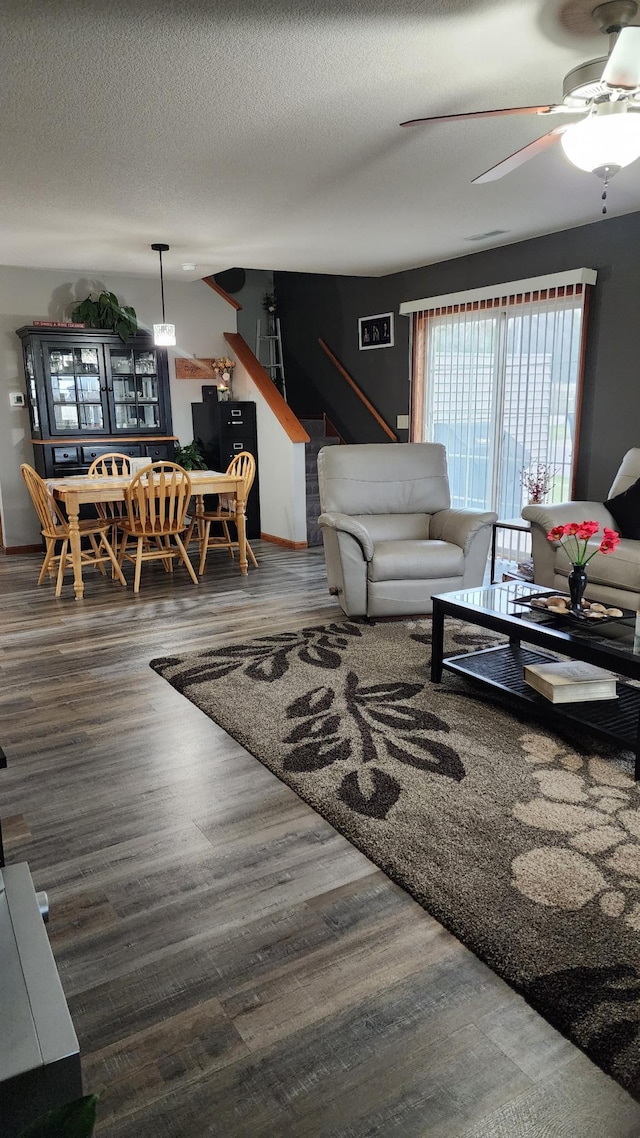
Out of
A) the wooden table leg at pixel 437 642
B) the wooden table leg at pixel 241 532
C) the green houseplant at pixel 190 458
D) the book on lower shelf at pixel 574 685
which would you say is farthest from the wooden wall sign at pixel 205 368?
the book on lower shelf at pixel 574 685

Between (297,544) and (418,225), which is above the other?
(418,225)

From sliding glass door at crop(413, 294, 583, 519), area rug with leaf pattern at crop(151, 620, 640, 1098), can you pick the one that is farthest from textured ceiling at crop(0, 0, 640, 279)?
area rug with leaf pattern at crop(151, 620, 640, 1098)

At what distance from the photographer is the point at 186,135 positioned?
3215 millimetres

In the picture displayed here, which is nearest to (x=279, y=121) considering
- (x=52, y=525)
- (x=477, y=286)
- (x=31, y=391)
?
(x=52, y=525)

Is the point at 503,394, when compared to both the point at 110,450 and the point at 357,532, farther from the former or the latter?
the point at 110,450

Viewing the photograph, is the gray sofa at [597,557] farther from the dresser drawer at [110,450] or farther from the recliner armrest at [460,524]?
the dresser drawer at [110,450]

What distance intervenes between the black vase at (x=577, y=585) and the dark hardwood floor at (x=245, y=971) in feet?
4.54

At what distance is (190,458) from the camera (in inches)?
279

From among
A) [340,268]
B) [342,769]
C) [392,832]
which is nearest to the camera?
[392,832]

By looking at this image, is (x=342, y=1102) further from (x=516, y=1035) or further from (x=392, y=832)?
(x=392, y=832)

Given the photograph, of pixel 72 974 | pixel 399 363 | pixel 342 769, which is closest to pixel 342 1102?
pixel 72 974

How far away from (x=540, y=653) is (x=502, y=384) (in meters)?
2.99

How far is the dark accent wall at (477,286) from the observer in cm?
499

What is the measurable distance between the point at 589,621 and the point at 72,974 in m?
2.14
